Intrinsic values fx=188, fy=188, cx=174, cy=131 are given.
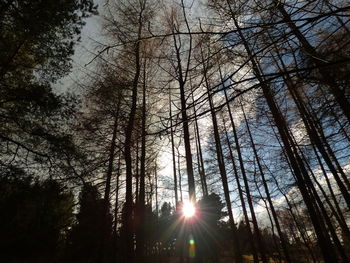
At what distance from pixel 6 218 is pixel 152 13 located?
1385 cm

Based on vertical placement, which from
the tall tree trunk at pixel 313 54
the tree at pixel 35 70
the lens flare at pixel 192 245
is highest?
the tree at pixel 35 70

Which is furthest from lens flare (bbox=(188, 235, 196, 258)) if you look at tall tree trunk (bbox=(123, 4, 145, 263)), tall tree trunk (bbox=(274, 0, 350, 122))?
tall tree trunk (bbox=(274, 0, 350, 122))

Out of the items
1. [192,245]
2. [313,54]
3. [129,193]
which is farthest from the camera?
[192,245]

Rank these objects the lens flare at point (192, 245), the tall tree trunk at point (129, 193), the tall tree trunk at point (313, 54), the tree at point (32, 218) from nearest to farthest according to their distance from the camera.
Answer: the tall tree trunk at point (313, 54) < the lens flare at point (192, 245) < the tall tree trunk at point (129, 193) < the tree at point (32, 218)

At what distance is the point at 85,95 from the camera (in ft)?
21.6

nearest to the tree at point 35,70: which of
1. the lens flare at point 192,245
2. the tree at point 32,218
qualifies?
the tree at point 32,218

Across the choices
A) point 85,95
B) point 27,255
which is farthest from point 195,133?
point 27,255

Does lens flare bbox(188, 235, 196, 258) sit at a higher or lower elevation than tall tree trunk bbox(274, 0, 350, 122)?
lower

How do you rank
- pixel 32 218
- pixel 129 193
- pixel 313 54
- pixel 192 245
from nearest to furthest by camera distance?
pixel 313 54 < pixel 129 193 < pixel 192 245 < pixel 32 218

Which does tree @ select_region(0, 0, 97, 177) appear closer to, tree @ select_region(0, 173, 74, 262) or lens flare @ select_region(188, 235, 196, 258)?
tree @ select_region(0, 173, 74, 262)

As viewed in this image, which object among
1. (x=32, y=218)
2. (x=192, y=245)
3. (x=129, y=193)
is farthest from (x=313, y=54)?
(x=32, y=218)

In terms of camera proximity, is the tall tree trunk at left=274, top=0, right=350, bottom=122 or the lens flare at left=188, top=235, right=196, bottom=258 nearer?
the tall tree trunk at left=274, top=0, right=350, bottom=122

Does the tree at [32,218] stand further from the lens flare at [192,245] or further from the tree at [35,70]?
the lens flare at [192,245]

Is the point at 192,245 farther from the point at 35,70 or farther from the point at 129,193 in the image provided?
the point at 35,70
